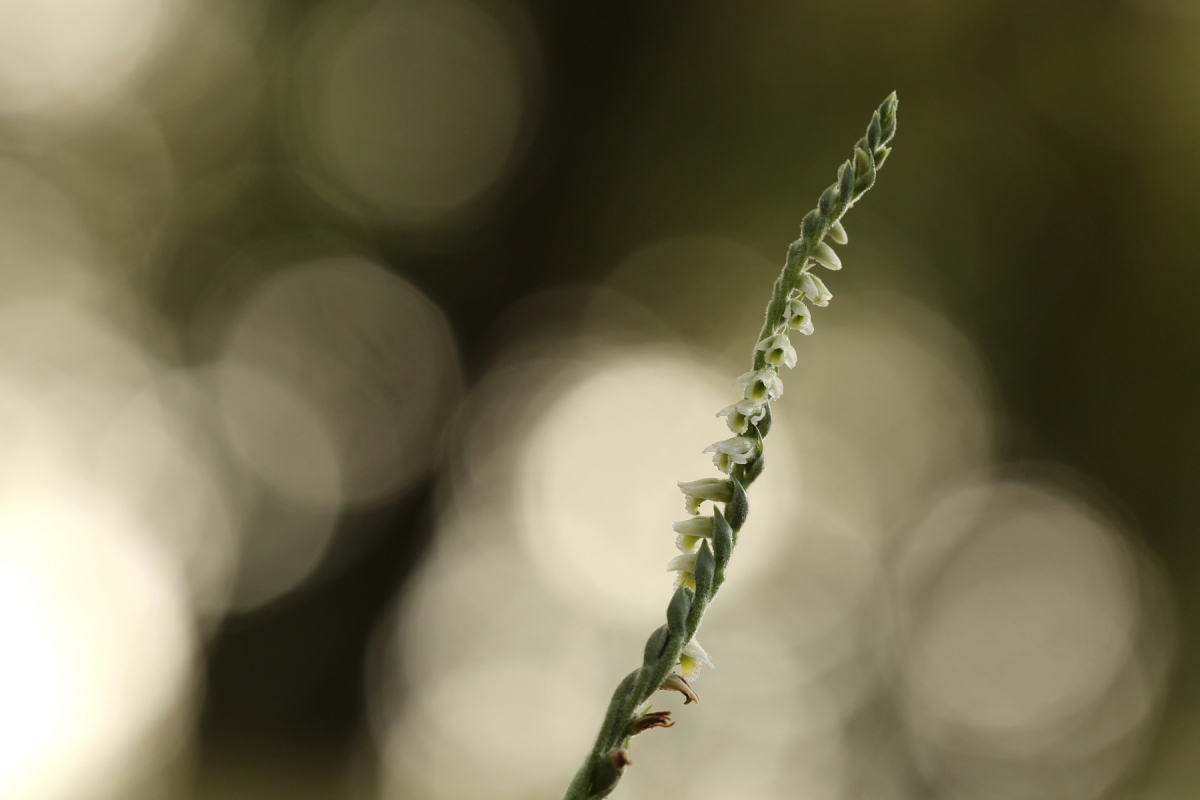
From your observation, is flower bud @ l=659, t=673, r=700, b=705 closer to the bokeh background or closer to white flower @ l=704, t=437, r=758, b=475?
white flower @ l=704, t=437, r=758, b=475

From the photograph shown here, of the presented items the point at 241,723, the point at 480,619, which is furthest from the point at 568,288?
the point at 241,723

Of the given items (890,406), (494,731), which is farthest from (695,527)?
(890,406)

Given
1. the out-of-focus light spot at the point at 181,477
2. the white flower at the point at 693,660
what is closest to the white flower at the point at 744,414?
the white flower at the point at 693,660

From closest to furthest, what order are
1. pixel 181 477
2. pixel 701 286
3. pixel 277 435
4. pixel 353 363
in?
pixel 701 286, pixel 181 477, pixel 277 435, pixel 353 363

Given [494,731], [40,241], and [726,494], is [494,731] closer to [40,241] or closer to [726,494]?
[40,241]

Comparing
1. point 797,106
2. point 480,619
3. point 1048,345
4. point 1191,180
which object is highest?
point 1191,180

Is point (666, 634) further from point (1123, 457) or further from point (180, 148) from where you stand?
point (180, 148)

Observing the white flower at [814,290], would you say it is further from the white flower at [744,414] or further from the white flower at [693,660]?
the white flower at [693,660]
